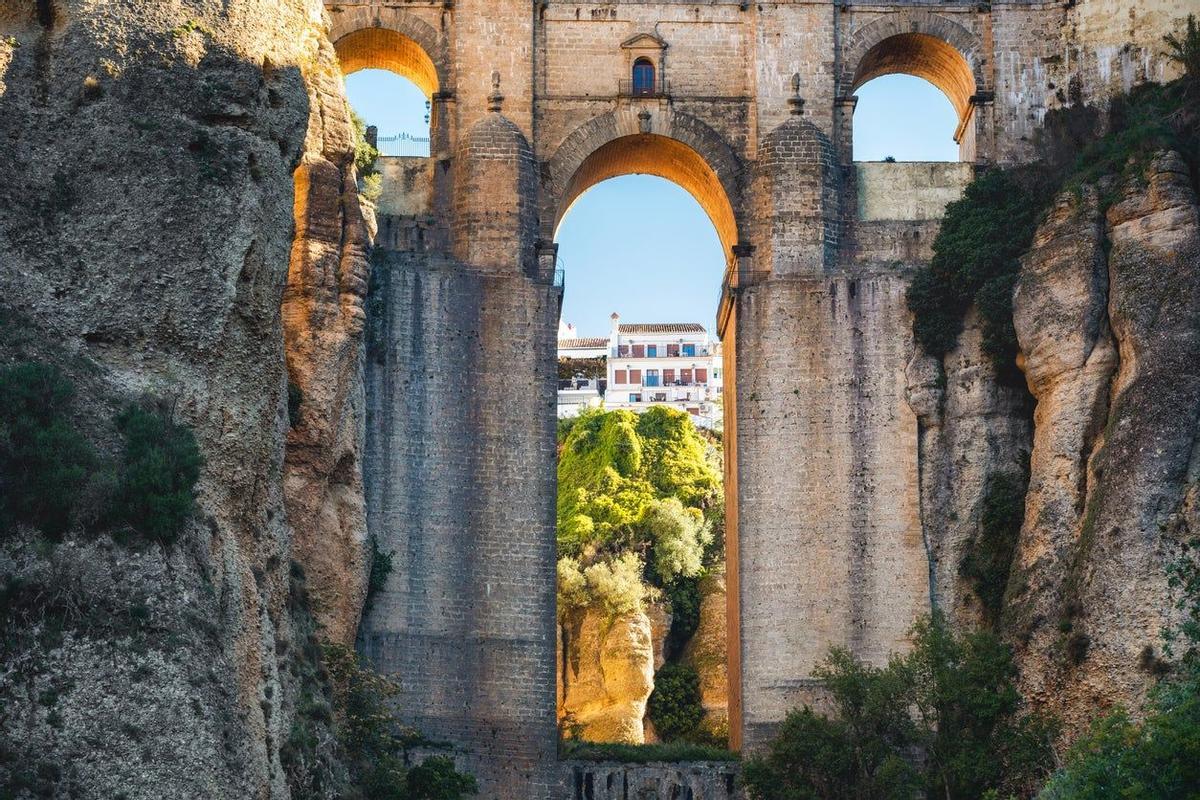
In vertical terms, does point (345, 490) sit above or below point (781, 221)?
below

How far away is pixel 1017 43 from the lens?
3838 cm

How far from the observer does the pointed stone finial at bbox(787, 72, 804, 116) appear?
37.7 meters

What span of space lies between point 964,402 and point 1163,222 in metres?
4.60

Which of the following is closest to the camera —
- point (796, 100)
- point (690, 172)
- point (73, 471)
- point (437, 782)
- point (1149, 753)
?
point (73, 471)

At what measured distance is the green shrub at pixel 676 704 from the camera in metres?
45.8

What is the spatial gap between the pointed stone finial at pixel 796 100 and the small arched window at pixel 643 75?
8.24 ft

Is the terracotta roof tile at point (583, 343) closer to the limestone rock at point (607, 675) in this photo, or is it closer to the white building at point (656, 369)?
the white building at point (656, 369)

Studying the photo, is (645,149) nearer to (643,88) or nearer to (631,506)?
(643,88)

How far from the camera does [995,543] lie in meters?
34.9

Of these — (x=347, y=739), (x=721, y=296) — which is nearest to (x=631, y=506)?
(x=721, y=296)

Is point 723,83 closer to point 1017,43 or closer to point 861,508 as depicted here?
point 1017,43

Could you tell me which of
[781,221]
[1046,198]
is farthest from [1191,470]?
[781,221]

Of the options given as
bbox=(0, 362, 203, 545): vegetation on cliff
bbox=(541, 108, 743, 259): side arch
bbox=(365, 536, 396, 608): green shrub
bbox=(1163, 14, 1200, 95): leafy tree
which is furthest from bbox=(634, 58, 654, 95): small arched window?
bbox=(0, 362, 203, 545): vegetation on cliff

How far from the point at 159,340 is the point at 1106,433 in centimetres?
1580
